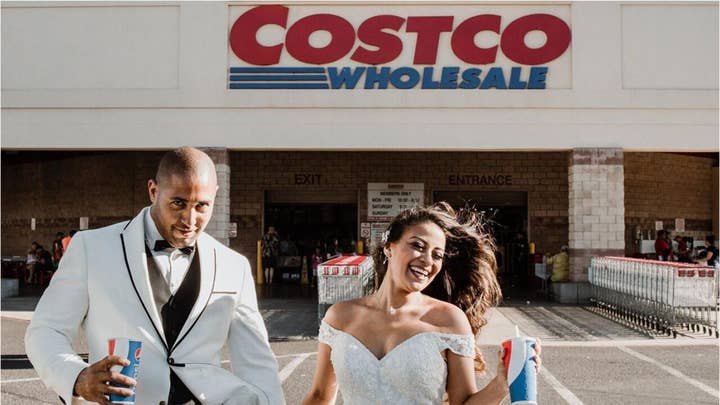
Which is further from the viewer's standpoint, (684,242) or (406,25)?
(684,242)

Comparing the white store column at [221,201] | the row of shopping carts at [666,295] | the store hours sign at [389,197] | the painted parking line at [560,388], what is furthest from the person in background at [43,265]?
the painted parking line at [560,388]

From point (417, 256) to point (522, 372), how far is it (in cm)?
77

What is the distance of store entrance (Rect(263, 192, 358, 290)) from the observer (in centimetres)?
2498

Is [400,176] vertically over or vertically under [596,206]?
over

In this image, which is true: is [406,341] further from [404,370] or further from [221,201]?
[221,201]

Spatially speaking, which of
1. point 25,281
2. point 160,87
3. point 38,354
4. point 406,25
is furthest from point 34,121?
point 38,354

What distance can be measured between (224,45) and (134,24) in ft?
8.21

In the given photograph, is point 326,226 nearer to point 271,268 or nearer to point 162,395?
point 271,268

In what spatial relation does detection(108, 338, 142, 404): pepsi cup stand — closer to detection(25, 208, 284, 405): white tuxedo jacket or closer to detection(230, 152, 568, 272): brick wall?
detection(25, 208, 284, 405): white tuxedo jacket

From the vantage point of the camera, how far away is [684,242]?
24.3 metres

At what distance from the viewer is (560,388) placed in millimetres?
8125

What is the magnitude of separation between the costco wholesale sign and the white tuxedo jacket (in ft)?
51.8

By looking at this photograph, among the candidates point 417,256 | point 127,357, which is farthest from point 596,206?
point 127,357

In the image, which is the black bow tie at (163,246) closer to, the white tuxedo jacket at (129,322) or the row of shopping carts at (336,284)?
the white tuxedo jacket at (129,322)
